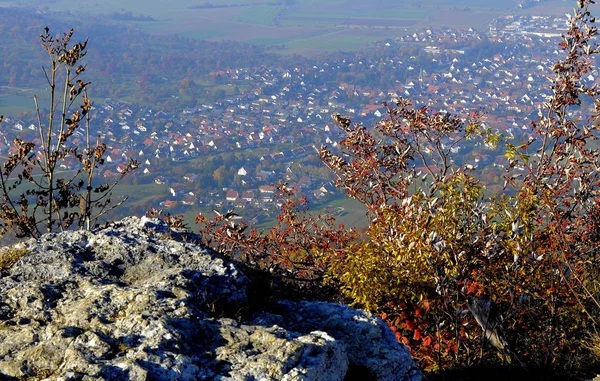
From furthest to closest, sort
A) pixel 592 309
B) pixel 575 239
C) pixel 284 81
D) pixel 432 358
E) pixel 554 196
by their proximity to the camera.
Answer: pixel 284 81 → pixel 554 196 → pixel 575 239 → pixel 592 309 → pixel 432 358

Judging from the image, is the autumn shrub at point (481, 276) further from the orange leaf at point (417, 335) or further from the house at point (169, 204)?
the house at point (169, 204)

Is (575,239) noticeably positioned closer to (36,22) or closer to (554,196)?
(554,196)

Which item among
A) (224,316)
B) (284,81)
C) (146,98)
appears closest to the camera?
(224,316)

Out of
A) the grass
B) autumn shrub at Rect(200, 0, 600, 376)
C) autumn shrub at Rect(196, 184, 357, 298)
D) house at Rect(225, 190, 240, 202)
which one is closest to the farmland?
the grass

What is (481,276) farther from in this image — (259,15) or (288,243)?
(259,15)

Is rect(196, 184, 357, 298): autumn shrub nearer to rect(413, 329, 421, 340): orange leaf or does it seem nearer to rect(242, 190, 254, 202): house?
rect(413, 329, 421, 340): orange leaf

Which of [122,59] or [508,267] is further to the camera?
[122,59]

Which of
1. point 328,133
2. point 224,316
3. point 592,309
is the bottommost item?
point 328,133

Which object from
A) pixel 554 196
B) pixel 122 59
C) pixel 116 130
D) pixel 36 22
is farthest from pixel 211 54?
pixel 554 196
